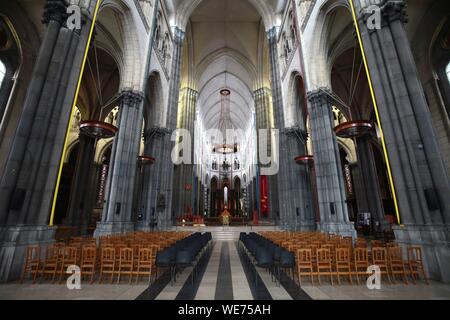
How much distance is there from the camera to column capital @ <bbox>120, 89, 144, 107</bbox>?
43.2ft

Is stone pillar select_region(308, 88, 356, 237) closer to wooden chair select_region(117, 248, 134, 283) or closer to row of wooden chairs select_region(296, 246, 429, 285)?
row of wooden chairs select_region(296, 246, 429, 285)

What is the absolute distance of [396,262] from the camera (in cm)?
556

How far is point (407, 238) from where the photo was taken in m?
6.44

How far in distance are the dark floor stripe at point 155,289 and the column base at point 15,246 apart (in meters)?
3.58

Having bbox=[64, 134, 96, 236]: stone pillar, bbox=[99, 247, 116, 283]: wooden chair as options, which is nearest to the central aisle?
bbox=[99, 247, 116, 283]: wooden chair

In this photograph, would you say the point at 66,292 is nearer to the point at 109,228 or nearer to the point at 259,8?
the point at 109,228

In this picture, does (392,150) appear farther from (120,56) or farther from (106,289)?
(120,56)

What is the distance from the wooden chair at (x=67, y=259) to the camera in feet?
17.4

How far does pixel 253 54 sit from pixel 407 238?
2897cm

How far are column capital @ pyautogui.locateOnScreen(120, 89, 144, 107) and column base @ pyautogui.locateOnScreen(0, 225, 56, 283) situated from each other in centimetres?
885

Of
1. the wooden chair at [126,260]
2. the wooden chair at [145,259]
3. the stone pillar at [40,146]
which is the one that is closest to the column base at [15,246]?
the stone pillar at [40,146]

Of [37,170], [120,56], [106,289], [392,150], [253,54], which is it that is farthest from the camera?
[253,54]

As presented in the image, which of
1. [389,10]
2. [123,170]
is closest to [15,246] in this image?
[123,170]
